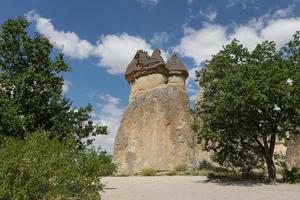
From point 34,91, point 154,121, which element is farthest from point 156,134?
point 34,91

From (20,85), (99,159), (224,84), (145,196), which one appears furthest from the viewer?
(224,84)

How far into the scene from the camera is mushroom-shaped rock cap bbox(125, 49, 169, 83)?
3619 centimetres

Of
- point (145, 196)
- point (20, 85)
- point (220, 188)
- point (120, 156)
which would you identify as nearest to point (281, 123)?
point (220, 188)

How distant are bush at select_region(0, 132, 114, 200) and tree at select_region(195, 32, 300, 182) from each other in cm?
994

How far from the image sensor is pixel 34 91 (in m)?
17.6

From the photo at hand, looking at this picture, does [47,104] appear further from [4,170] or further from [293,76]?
[293,76]

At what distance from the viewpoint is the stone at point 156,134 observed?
105 ft

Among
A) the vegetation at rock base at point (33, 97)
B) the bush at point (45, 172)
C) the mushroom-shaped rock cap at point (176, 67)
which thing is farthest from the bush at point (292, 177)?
the mushroom-shaped rock cap at point (176, 67)

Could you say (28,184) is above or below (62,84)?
below

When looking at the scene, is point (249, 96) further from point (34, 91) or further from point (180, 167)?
point (180, 167)

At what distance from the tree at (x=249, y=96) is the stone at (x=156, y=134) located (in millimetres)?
9347

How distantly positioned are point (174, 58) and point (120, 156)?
10.4m

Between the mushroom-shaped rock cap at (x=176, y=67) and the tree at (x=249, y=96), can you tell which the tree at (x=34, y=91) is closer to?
the tree at (x=249, y=96)

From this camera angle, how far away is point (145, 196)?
48.7 feet
